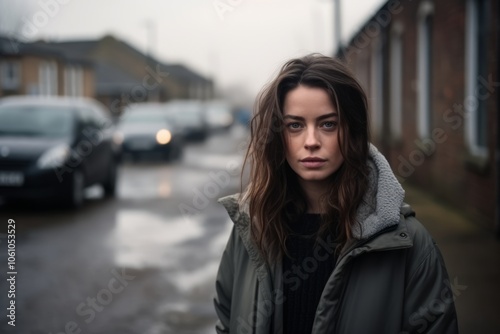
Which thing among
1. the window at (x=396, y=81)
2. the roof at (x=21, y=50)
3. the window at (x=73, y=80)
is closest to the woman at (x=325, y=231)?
the window at (x=396, y=81)

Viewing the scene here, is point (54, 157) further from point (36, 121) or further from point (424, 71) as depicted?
point (424, 71)

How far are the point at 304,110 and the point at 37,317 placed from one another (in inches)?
164

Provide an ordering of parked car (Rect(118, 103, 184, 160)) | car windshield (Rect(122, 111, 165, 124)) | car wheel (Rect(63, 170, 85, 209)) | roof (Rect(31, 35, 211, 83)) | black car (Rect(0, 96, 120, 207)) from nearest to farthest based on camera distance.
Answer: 1. black car (Rect(0, 96, 120, 207))
2. car wheel (Rect(63, 170, 85, 209))
3. parked car (Rect(118, 103, 184, 160))
4. car windshield (Rect(122, 111, 165, 124))
5. roof (Rect(31, 35, 211, 83))

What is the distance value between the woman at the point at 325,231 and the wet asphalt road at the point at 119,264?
1.34 metres

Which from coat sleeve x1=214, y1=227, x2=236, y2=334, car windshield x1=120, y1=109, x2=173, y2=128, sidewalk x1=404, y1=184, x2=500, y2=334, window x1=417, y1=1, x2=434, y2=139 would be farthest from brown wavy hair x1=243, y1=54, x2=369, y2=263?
car windshield x1=120, y1=109, x2=173, y2=128

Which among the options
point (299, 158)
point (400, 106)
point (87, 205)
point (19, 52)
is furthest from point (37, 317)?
point (19, 52)

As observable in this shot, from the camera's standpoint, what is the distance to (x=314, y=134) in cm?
208

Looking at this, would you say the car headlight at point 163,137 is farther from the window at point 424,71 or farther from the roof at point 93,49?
the roof at point 93,49

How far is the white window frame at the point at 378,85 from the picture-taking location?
65.7 ft

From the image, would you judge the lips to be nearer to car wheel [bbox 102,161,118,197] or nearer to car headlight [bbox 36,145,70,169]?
car headlight [bbox 36,145,70,169]

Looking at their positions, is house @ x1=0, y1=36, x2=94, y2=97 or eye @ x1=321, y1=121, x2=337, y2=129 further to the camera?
house @ x1=0, y1=36, x2=94, y2=97

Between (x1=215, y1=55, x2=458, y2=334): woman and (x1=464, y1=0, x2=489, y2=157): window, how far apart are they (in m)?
7.97

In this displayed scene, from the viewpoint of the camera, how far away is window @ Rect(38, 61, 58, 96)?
148 ft

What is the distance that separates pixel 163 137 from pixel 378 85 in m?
6.76
